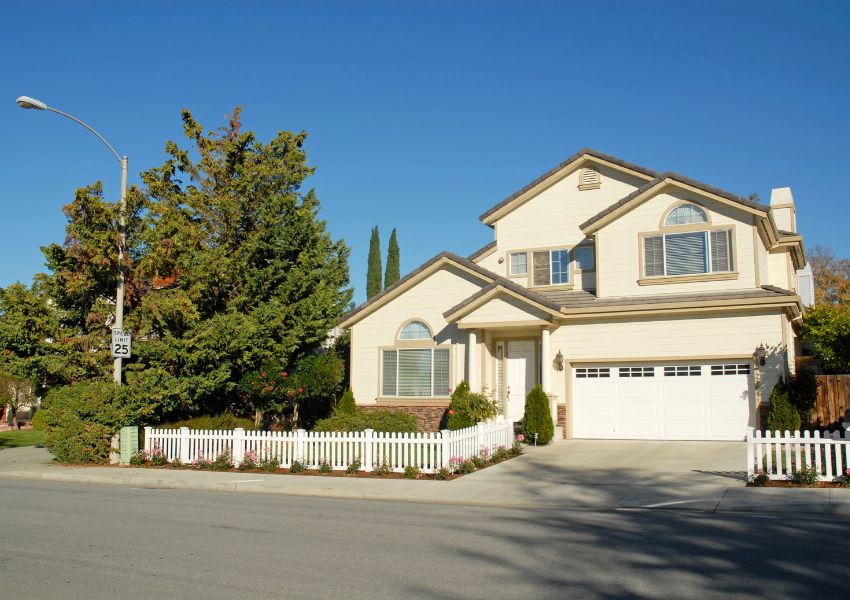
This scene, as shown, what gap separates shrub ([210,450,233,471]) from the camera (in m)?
17.7

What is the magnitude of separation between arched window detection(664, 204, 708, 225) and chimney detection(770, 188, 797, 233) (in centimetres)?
559

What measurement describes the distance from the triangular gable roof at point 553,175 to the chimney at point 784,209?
5.77 metres

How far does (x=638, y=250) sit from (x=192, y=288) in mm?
12034

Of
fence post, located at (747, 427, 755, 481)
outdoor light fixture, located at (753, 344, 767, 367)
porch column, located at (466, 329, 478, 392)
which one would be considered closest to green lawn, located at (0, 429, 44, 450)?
porch column, located at (466, 329, 478, 392)

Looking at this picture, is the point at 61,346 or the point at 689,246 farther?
the point at 689,246

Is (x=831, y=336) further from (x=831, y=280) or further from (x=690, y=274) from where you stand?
(x=831, y=280)

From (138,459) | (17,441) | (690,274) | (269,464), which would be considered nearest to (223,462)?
(269,464)

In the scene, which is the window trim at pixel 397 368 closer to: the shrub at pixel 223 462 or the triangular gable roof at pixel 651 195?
the triangular gable roof at pixel 651 195

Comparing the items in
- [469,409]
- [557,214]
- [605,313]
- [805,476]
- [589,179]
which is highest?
[589,179]

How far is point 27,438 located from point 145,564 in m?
25.5

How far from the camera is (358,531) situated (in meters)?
9.95

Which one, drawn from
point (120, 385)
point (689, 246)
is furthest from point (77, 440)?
point (689, 246)

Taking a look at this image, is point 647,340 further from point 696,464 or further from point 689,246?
point 696,464

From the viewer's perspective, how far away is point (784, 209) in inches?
1000
